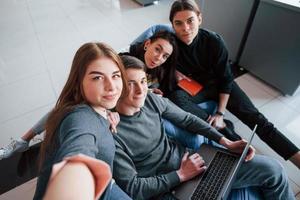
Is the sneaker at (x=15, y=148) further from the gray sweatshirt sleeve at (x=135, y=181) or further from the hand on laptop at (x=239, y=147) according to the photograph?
the hand on laptop at (x=239, y=147)

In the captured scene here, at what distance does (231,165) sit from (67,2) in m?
3.99

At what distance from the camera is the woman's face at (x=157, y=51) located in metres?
1.39

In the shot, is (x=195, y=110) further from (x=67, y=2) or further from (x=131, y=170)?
(x=67, y=2)

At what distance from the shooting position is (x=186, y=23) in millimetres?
1415

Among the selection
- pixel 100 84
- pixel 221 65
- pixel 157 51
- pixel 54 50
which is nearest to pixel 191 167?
pixel 100 84

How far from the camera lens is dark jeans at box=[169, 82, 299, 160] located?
1.45 m

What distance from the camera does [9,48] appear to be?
2.86 meters

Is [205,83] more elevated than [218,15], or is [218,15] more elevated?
[218,15]

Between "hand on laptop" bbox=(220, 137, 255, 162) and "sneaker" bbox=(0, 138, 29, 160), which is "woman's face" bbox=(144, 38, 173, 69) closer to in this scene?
"hand on laptop" bbox=(220, 137, 255, 162)

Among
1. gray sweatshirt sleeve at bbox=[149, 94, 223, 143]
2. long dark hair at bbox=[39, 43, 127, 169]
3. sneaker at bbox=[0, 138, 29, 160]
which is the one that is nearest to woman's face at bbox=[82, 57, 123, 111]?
long dark hair at bbox=[39, 43, 127, 169]

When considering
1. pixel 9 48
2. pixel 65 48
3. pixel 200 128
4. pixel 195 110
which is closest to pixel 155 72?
pixel 195 110

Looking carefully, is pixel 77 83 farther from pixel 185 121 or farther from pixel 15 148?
pixel 15 148

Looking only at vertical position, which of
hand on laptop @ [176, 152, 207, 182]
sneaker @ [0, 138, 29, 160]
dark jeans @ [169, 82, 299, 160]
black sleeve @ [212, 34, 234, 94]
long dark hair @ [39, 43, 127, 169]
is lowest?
sneaker @ [0, 138, 29, 160]

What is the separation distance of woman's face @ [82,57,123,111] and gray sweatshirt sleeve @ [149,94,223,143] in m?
0.41
